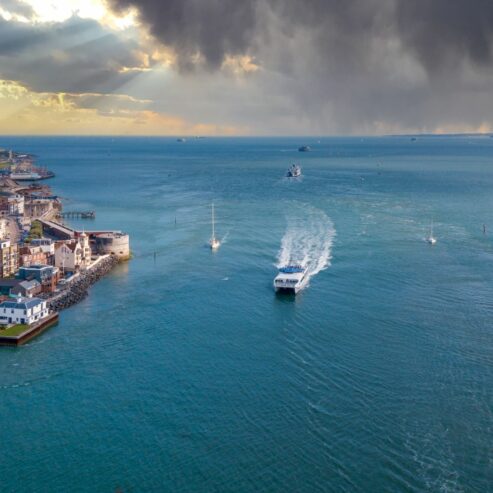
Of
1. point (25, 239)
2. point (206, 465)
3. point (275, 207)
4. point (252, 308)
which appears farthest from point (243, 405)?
point (275, 207)

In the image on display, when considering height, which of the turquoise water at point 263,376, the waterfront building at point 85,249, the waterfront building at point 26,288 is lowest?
the turquoise water at point 263,376

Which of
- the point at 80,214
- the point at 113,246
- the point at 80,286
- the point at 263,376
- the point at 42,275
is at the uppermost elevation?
the point at 113,246

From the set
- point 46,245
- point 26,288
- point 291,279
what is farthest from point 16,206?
point 291,279

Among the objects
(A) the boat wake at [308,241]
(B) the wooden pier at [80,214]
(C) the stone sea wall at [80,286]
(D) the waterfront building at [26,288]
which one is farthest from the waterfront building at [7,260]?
(B) the wooden pier at [80,214]

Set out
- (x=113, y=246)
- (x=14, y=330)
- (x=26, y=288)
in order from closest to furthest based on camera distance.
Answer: (x=14, y=330) → (x=26, y=288) → (x=113, y=246)

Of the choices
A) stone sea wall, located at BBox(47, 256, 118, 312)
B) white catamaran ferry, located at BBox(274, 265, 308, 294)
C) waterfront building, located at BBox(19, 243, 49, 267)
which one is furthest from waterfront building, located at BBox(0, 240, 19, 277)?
white catamaran ferry, located at BBox(274, 265, 308, 294)

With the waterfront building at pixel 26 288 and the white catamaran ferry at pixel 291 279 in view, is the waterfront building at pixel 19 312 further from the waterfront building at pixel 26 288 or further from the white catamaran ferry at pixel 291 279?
the white catamaran ferry at pixel 291 279

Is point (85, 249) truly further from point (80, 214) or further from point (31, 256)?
point (80, 214)
